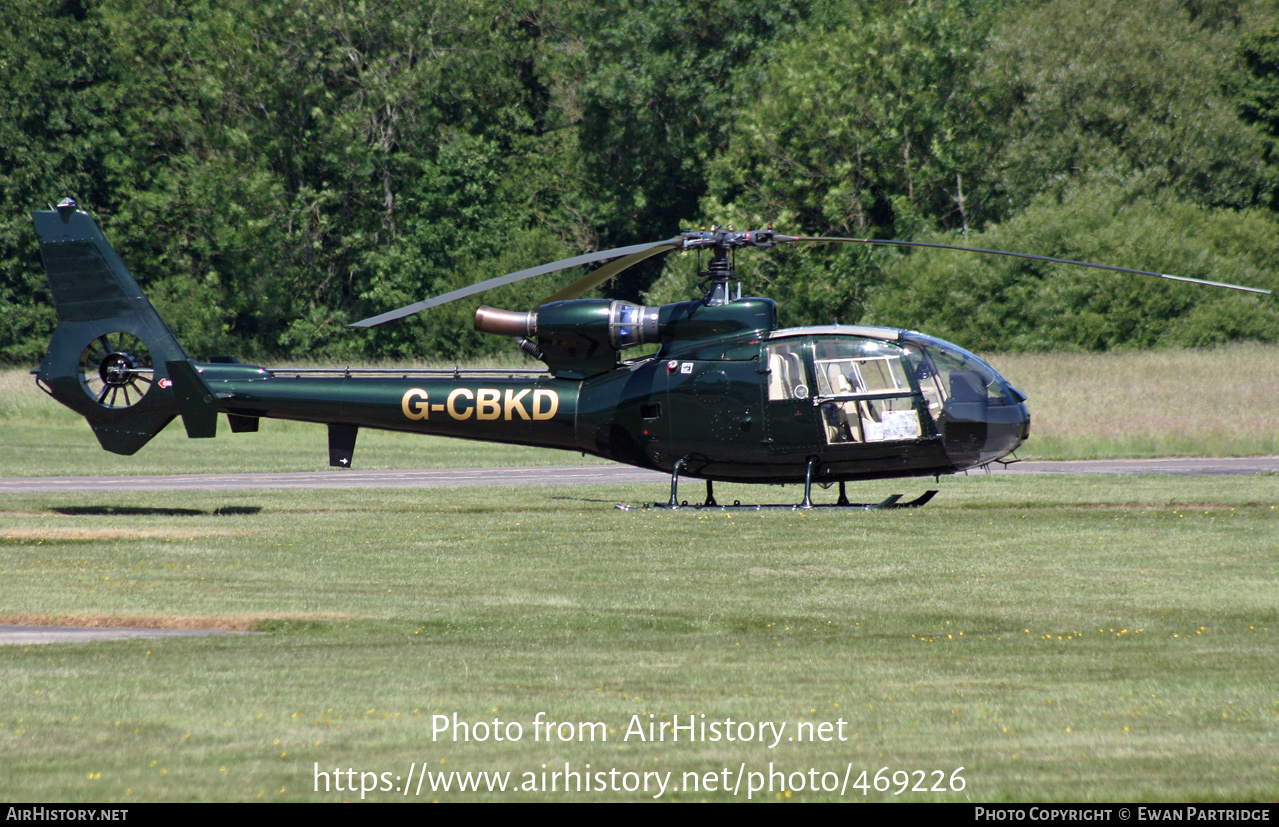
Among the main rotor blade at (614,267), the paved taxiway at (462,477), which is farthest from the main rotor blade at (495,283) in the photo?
the paved taxiway at (462,477)

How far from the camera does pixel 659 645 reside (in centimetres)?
1067

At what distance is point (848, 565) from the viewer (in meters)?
14.0

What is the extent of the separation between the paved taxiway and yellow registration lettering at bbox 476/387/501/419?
6163 millimetres

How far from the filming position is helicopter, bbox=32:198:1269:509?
1717 centimetres

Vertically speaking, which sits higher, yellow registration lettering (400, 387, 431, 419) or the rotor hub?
the rotor hub

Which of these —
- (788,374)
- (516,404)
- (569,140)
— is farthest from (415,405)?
(569,140)

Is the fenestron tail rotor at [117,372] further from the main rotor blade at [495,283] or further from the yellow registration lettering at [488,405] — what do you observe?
the yellow registration lettering at [488,405]

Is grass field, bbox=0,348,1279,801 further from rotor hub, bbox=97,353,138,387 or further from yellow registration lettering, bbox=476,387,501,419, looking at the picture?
rotor hub, bbox=97,353,138,387

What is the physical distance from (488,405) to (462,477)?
8.78 metres

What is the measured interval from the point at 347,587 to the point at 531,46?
6117cm

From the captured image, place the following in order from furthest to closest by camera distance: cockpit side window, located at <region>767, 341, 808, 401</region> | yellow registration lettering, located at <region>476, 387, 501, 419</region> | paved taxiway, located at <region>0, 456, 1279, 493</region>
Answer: paved taxiway, located at <region>0, 456, 1279, 493</region> < yellow registration lettering, located at <region>476, 387, 501, 419</region> < cockpit side window, located at <region>767, 341, 808, 401</region>

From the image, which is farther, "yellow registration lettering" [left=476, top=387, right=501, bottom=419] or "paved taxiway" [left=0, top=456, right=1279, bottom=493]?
"paved taxiway" [left=0, top=456, right=1279, bottom=493]

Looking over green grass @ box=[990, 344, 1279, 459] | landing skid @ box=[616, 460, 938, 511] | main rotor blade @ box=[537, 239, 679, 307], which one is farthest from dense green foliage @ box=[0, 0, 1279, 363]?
main rotor blade @ box=[537, 239, 679, 307]

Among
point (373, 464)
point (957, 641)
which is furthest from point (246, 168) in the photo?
point (957, 641)
